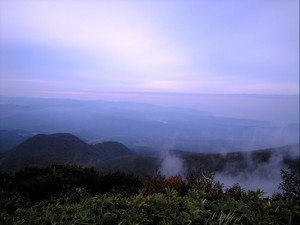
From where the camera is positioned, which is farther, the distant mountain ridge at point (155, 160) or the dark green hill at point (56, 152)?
the dark green hill at point (56, 152)

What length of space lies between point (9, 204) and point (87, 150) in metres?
64.9

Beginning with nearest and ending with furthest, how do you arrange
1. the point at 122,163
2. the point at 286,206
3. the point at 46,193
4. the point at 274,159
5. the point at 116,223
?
the point at 116,223 < the point at 286,206 < the point at 46,193 < the point at 274,159 < the point at 122,163

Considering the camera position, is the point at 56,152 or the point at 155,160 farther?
the point at 56,152

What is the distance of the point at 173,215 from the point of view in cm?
287

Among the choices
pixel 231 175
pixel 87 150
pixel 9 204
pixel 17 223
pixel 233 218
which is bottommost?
pixel 87 150

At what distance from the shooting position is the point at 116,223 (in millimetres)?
2816

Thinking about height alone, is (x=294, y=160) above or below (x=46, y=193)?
below

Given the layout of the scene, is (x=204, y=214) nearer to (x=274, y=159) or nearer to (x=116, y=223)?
(x=116, y=223)

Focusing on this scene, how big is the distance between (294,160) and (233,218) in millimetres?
49108

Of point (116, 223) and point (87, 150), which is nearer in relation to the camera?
point (116, 223)

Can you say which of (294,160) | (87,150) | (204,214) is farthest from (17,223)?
(87,150)

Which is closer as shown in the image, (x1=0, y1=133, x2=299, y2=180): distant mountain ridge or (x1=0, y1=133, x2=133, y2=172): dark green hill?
(x1=0, y1=133, x2=299, y2=180): distant mountain ridge

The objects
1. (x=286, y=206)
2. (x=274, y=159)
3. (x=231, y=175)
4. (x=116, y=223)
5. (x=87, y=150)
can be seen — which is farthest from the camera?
(x=87, y=150)

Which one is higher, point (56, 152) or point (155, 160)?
point (155, 160)
